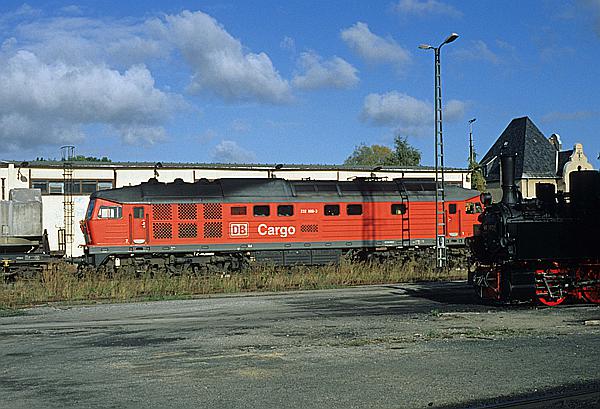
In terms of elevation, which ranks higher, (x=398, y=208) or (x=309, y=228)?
(x=398, y=208)

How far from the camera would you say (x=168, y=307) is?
20.2m

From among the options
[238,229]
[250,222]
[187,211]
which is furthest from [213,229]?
[250,222]

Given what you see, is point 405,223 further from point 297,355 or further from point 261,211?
point 297,355

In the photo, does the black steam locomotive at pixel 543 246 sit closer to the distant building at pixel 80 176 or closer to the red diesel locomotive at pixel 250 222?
the red diesel locomotive at pixel 250 222

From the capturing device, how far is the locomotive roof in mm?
28391

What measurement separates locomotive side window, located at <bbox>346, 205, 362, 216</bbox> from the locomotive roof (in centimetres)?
36

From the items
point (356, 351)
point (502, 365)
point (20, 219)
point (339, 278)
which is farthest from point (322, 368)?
point (20, 219)

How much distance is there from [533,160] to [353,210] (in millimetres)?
46163

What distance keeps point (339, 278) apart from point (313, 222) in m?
3.57

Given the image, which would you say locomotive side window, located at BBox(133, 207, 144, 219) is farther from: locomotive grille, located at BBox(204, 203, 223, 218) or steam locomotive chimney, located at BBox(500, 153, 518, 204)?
steam locomotive chimney, located at BBox(500, 153, 518, 204)

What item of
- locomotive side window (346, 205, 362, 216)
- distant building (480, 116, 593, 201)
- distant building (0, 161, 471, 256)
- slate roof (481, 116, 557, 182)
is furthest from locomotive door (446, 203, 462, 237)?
slate roof (481, 116, 557, 182)

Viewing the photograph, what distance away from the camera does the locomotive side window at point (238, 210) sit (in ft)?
94.9

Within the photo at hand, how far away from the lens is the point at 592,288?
61.5ft

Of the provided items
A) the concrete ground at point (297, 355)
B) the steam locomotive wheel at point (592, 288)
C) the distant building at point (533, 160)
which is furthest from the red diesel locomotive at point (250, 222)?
the distant building at point (533, 160)
